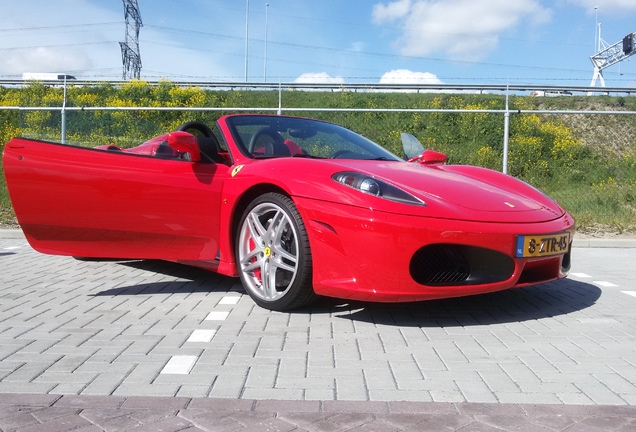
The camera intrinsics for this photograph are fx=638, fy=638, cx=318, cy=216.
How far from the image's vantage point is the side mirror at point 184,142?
4.14 m

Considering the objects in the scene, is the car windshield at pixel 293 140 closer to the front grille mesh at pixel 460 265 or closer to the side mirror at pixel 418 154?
the side mirror at pixel 418 154

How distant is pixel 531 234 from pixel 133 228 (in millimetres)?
2581

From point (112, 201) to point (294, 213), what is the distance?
1410 millimetres

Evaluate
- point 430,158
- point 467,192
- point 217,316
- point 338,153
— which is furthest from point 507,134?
point 217,316

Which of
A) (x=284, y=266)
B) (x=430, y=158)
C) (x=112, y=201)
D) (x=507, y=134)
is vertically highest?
A: (x=507, y=134)

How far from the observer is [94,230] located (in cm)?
439

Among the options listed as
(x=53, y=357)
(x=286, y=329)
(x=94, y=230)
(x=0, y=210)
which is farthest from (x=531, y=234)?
(x=0, y=210)

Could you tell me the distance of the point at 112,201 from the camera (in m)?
4.36

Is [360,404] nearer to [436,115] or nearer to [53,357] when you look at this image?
[53,357]

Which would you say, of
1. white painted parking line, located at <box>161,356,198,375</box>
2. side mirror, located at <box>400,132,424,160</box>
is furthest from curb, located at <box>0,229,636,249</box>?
white painted parking line, located at <box>161,356,198,375</box>

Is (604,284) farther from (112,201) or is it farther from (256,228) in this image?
(112,201)

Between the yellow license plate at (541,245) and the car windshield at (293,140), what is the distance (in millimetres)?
1401

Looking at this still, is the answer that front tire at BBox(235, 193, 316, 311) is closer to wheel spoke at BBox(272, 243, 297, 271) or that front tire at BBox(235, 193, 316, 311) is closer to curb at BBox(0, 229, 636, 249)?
wheel spoke at BBox(272, 243, 297, 271)

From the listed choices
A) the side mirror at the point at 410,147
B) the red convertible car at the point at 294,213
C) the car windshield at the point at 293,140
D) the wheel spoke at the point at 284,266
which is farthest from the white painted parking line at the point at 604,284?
the wheel spoke at the point at 284,266
